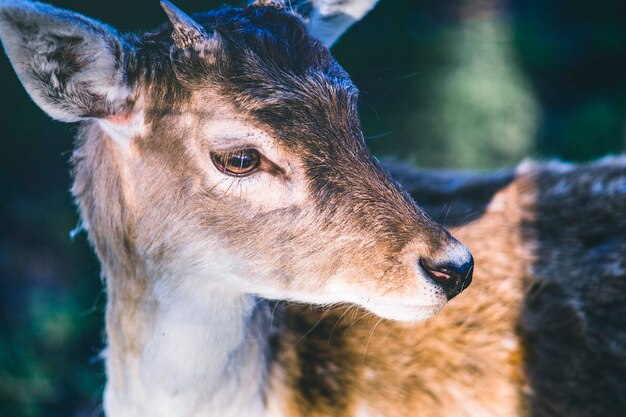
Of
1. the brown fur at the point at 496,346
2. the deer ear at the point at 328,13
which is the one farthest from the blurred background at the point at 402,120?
the brown fur at the point at 496,346

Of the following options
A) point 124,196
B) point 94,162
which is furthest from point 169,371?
point 94,162

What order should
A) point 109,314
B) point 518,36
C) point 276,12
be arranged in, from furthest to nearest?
point 518,36, point 109,314, point 276,12

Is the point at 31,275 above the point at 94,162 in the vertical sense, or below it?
below

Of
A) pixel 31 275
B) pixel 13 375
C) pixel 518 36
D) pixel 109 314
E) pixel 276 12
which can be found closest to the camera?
pixel 276 12

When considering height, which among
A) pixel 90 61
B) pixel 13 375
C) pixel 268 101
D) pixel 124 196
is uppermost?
pixel 90 61

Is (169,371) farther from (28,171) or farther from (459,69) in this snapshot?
(459,69)

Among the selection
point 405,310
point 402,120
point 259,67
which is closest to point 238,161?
point 259,67

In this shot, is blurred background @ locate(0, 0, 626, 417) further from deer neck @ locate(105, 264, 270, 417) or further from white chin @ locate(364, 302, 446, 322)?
white chin @ locate(364, 302, 446, 322)

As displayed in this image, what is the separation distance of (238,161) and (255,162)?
5 centimetres

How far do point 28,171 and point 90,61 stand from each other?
9.17 feet

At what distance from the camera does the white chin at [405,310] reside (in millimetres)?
1916

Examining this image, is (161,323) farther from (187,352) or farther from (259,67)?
(259,67)

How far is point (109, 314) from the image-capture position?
2.49 metres

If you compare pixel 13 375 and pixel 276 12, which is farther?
pixel 13 375
